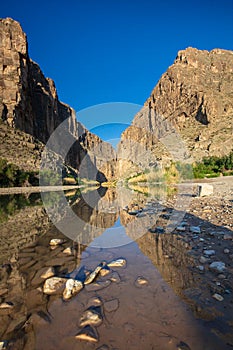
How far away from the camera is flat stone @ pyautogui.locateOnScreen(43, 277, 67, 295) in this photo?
7.26 ft

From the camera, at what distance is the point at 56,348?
1442 mm

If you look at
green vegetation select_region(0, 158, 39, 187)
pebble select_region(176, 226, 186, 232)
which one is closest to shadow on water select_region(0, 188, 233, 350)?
pebble select_region(176, 226, 186, 232)

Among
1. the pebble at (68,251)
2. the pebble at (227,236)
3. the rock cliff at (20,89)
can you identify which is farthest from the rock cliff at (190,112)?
the pebble at (68,251)

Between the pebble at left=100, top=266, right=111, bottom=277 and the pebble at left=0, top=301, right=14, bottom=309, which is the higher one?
the pebble at left=100, top=266, right=111, bottom=277

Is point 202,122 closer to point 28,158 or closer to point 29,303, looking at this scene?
point 28,158

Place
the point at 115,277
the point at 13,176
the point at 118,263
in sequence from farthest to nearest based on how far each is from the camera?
the point at 13,176
the point at 118,263
the point at 115,277

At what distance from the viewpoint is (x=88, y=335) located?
1550mm

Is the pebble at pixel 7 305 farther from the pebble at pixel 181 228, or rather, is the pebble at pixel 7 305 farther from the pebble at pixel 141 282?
the pebble at pixel 181 228

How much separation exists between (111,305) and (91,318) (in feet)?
0.89

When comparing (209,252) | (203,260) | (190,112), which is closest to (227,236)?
(209,252)

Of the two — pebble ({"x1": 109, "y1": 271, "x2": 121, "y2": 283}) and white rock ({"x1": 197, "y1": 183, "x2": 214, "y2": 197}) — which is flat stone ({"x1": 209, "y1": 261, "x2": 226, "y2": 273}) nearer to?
pebble ({"x1": 109, "y1": 271, "x2": 121, "y2": 283})

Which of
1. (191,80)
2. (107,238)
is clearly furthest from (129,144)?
(107,238)

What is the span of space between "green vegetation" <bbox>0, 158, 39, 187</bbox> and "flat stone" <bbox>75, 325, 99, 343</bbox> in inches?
1155

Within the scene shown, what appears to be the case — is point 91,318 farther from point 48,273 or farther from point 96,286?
point 48,273
